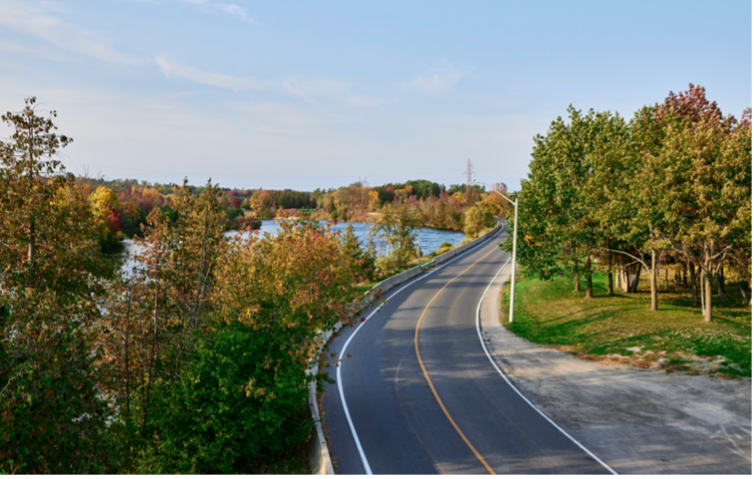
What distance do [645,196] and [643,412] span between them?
12.4 metres

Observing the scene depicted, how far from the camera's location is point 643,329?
84.7 ft

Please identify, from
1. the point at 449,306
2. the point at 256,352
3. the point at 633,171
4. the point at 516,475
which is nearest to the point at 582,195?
the point at 633,171

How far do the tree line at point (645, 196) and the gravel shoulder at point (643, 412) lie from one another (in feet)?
26.2

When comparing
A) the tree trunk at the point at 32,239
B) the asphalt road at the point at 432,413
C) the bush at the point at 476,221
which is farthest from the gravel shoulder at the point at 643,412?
the bush at the point at 476,221

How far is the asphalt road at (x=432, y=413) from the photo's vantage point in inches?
556

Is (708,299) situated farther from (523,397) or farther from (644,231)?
(523,397)

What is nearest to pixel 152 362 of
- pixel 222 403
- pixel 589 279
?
pixel 222 403

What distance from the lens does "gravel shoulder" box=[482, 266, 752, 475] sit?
14164 mm

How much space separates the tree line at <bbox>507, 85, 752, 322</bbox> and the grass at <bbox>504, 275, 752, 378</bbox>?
1.35 metres

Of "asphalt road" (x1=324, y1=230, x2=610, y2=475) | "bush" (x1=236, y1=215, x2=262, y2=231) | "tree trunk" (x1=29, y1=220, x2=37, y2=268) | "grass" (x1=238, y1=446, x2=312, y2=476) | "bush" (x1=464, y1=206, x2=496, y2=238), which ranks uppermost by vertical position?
"bush" (x1=464, y1=206, x2=496, y2=238)

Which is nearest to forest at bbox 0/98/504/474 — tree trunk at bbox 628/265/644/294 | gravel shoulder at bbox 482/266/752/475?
gravel shoulder at bbox 482/266/752/475

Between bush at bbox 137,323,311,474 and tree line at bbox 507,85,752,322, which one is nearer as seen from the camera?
bush at bbox 137,323,311,474

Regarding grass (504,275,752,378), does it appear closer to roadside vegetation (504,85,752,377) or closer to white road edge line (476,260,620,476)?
roadside vegetation (504,85,752,377)

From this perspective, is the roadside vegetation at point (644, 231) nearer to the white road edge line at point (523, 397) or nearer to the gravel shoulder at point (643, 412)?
the gravel shoulder at point (643, 412)
